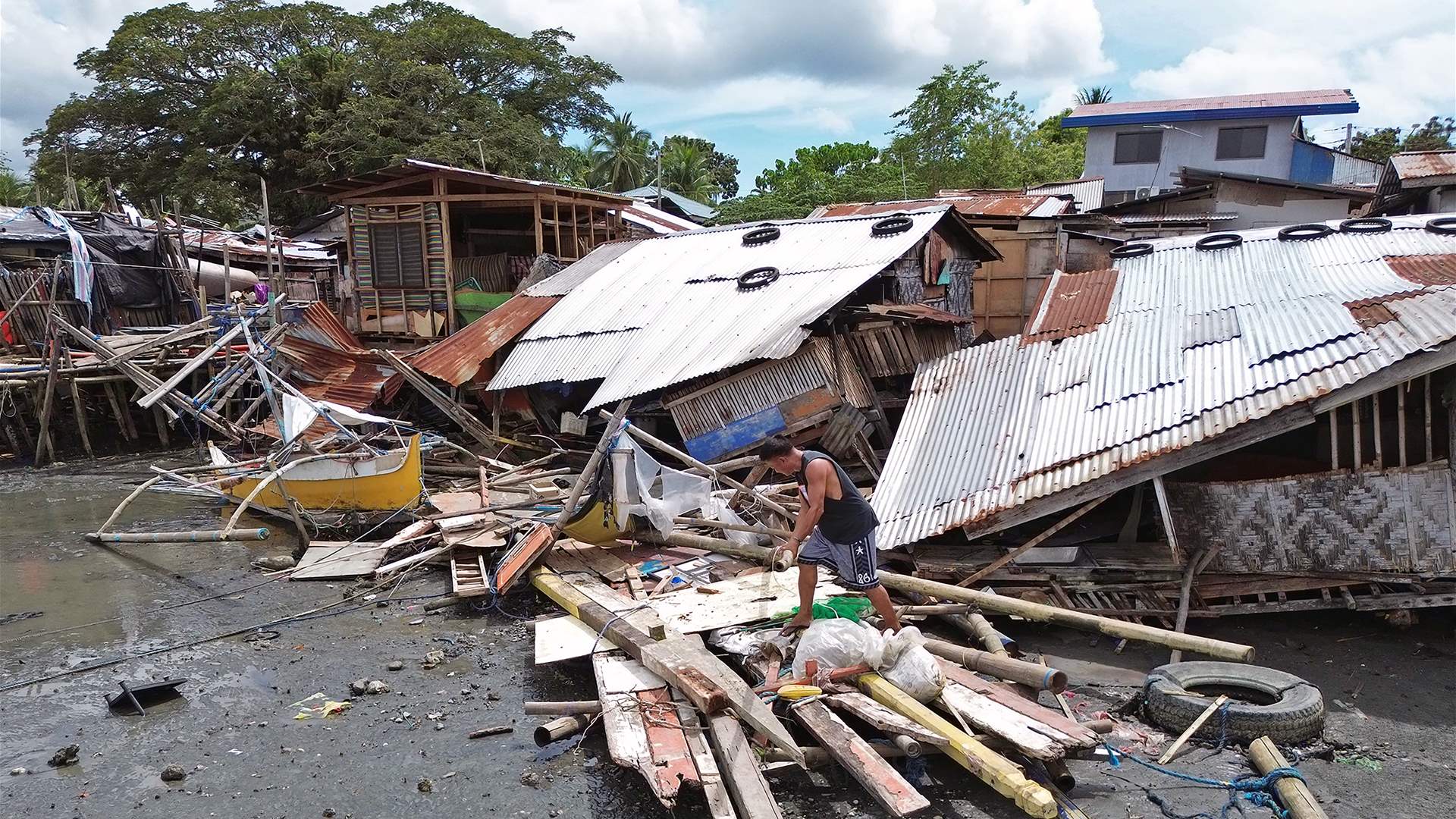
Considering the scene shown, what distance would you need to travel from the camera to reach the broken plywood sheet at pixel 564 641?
7102 mm

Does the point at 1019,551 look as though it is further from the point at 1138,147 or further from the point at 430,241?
the point at 1138,147

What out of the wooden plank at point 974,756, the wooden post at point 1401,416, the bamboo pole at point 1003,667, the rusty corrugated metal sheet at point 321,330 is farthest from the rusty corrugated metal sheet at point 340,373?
the wooden post at point 1401,416

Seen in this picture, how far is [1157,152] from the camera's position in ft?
108

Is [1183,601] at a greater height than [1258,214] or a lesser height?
lesser

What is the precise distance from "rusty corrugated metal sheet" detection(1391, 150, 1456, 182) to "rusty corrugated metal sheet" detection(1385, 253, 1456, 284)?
36.5 ft

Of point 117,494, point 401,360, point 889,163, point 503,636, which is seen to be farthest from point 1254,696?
point 889,163

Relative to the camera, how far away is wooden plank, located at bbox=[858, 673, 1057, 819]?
4780mm

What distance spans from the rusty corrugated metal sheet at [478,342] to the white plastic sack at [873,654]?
31.4 feet

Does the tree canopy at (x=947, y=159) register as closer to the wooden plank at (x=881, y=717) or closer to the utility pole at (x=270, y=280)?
the utility pole at (x=270, y=280)

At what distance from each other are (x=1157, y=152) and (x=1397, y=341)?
29.5m

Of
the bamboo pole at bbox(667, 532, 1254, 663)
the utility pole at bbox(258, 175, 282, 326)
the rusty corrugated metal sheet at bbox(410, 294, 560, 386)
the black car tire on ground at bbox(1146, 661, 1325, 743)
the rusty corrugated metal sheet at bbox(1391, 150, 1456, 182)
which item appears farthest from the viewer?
the rusty corrugated metal sheet at bbox(1391, 150, 1456, 182)

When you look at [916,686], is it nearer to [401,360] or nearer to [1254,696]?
[1254,696]

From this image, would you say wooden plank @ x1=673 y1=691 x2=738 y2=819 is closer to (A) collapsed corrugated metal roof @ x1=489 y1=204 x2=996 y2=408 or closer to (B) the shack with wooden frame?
(A) collapsed corrugated metal roof @ x1=489 y1=204 x2=996 y2=408

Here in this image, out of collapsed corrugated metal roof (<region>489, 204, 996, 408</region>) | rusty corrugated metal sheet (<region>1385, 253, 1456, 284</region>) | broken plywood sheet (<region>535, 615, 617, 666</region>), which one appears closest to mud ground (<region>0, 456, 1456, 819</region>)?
broken plywood sheet (<region>535, 615, 617, 666</region>)
